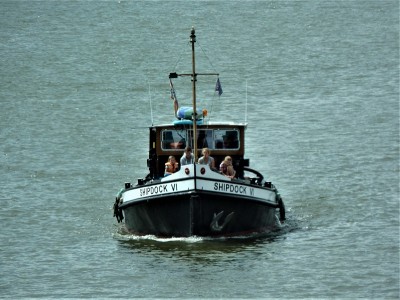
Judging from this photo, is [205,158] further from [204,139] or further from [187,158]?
[204,139]

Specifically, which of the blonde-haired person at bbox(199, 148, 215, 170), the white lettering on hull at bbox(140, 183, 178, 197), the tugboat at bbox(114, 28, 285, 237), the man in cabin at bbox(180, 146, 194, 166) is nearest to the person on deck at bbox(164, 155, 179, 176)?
the tugboat at bbox(114, 28, 285, 237)

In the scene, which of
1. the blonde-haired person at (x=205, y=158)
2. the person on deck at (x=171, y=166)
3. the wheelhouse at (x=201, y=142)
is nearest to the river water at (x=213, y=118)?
the wheelhouse at (x=201, y=142)

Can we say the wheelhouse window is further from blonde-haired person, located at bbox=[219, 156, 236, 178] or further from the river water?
the river water

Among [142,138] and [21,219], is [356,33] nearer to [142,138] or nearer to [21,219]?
[142,138]

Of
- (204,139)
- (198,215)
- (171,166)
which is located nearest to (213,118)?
(204,139)

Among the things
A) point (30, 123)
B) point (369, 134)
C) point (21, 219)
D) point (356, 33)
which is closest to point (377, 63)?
point (356, 33)

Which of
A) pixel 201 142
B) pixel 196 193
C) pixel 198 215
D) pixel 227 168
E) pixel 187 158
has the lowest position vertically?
pixel 198 215

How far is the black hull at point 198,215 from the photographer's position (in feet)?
102

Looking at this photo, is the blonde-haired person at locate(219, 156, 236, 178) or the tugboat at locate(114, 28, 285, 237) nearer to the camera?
the tugboat at locate(114, 28, 285, 237)

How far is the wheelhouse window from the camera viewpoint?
33.8 metres

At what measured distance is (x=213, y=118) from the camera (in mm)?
46219

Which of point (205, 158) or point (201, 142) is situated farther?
Answer: point (201, 142)

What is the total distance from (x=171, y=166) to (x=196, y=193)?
207 centimetres

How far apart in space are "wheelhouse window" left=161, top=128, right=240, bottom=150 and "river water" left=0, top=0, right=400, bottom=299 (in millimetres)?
1527
